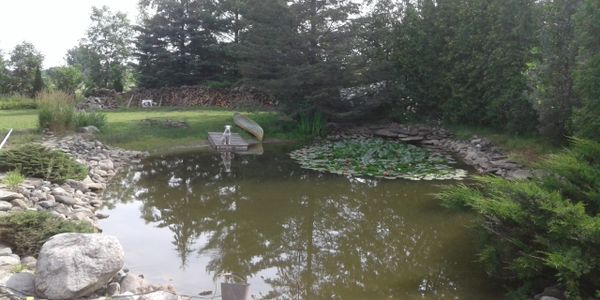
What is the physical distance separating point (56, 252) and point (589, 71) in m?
7.51

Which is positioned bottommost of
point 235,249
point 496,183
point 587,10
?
point 235,249

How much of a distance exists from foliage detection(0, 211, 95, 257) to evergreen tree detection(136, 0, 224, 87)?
19768 millimetres

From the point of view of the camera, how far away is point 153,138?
13180mm

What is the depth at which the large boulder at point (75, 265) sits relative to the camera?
3.53 metres

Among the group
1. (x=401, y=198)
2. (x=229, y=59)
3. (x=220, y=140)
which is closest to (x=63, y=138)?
(x=220, y=140)

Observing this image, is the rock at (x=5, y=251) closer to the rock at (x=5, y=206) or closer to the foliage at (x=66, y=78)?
the rock at (x=5, y=206)

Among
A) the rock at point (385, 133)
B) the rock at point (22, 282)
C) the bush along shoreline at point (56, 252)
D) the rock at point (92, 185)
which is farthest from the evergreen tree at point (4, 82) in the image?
the rock at point (22, 282)

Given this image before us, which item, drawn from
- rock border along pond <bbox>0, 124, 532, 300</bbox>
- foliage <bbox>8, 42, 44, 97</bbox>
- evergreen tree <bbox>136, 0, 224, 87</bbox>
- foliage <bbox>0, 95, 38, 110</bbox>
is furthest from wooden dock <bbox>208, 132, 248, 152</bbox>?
foliage <bbox>8, 42, 44, 97</bbox>

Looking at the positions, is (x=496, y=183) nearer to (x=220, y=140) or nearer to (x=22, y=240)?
(x=22, y=240)

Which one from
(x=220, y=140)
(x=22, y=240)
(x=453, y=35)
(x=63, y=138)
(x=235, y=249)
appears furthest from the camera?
(x=453, y=35)

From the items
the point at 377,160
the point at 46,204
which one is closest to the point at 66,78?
the point at 377,160

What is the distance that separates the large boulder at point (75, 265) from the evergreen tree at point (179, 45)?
20755 mm

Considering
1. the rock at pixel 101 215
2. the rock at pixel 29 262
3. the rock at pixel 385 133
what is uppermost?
the rock at pixel 385 133

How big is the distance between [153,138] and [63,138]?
8.50 ft
